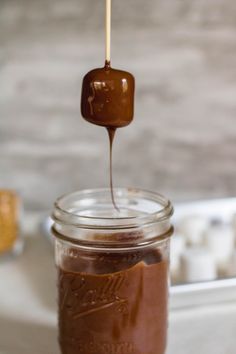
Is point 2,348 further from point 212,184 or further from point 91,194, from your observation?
point 212,184

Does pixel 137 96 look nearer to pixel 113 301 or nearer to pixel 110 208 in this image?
pixel 110 208

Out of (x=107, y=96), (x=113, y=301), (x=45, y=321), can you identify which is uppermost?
(x=107, y=96)

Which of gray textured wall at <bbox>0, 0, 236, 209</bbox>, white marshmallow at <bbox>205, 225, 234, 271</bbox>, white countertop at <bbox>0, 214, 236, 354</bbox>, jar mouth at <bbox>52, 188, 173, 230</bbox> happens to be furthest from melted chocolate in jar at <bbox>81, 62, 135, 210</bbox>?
gray textured wall at <bbox>0, 0, 236, 209</bbox>

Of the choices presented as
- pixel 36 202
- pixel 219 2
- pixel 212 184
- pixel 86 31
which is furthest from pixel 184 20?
pixel 36 202

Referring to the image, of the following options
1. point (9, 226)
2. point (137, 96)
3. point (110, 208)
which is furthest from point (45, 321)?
point (137, 96)

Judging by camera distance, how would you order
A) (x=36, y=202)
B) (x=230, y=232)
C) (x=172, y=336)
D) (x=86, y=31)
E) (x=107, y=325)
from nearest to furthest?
(x=107, y=325) → (x=172, y=336) → (x=230, y=232) → (x=86, y=31) → (x=36, y=202)

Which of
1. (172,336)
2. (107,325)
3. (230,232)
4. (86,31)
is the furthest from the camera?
(86,31)

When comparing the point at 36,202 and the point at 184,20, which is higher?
the point at 184,20
